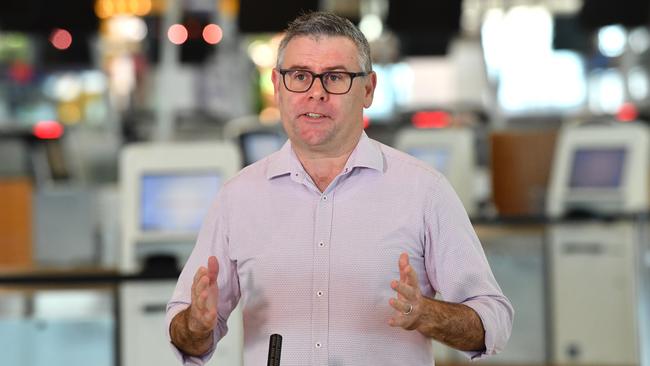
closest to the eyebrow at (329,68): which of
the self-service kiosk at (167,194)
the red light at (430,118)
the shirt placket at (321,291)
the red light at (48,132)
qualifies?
the shirt placket at (321,291)

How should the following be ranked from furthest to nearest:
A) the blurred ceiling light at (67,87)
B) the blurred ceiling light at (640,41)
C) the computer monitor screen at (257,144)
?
1. the blurred ceiling light at (67,87)
2. the blurred ceiling light at (640,41)
3. the computer monitor screen at (257,144)

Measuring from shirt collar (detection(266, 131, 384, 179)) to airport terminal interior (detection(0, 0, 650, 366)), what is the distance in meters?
2.59

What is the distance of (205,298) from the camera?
8.64ft

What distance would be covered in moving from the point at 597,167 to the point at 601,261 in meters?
1.14

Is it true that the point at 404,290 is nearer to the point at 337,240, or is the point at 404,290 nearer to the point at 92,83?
the point at 337,240

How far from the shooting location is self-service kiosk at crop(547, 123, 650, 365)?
301 inches

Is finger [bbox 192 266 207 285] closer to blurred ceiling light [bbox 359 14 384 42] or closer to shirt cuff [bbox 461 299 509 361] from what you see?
shirt cuff [bbox 461 299 509 361]

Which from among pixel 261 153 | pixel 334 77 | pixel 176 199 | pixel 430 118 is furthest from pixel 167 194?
pixel 430 118

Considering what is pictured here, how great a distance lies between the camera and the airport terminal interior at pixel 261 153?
659 cm

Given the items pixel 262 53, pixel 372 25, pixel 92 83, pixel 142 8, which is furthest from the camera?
pixel 262 53

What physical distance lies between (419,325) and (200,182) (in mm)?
4083

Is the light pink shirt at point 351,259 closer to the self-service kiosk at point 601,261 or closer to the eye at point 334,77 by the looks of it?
the eye at point 334,77

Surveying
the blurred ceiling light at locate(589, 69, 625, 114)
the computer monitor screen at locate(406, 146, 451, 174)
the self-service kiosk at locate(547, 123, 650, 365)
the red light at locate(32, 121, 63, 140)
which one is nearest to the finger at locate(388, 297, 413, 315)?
the self-service kiosk at locate(547, 123, 650, 365)

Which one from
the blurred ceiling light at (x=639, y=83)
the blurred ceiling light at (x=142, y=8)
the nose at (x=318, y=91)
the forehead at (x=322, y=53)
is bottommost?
the nose at (x=318, y=91)
